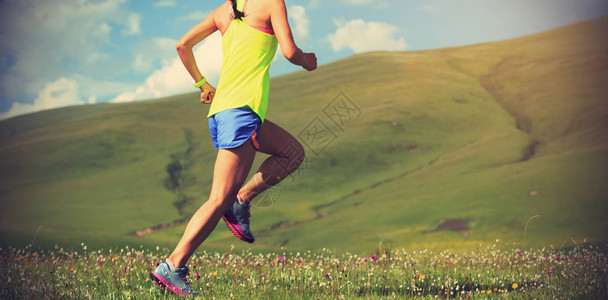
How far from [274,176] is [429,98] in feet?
384

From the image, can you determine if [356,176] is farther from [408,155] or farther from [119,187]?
[119,187]

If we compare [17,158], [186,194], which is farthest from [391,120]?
[17,158]

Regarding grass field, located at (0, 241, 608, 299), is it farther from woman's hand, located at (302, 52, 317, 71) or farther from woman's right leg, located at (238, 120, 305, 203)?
woman's hand, located at (302, 52, 317, 71)

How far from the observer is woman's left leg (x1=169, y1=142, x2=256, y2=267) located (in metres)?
6.00

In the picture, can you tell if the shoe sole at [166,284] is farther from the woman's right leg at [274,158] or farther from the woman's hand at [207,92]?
the woman's hand at [207,92]

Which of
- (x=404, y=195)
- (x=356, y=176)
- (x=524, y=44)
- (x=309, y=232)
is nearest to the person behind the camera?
(x=309, y=232)

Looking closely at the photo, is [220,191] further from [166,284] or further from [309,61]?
[309,61]

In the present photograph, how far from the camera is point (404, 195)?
7112 centimetres

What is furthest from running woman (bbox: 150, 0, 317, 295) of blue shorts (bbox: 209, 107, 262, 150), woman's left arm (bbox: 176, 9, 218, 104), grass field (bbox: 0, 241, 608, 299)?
grass field (bbox: 0, 241, 608, 299)

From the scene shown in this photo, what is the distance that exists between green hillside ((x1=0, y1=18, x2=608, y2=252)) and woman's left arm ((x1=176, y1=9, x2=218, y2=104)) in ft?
53.6

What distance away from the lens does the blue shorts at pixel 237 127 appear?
19.4ft

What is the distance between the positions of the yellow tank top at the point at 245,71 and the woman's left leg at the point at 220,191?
49cm

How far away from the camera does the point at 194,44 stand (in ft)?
22.5

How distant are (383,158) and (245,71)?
9103 centimetres
